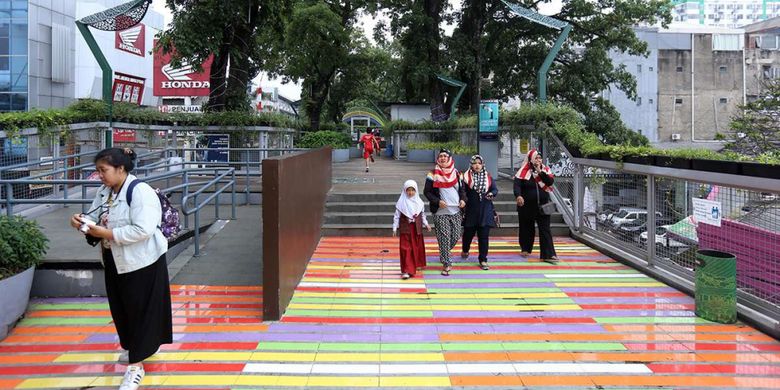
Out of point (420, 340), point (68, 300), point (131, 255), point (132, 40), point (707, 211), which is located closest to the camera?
point (131, 255)

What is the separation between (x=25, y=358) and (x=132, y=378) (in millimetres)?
1375

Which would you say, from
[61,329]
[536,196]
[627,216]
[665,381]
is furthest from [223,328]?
[627,216]

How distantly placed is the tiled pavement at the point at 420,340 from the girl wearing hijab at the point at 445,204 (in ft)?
1.60

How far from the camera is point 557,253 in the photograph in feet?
27.2

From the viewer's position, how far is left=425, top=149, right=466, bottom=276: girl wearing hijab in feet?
23.4

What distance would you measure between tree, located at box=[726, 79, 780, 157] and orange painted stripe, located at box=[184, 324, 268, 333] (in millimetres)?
9346

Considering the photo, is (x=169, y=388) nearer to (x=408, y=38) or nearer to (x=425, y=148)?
(x=425, y=148)

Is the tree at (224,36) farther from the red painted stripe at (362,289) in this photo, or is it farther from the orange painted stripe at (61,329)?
the orange painted stripe at (61,329)

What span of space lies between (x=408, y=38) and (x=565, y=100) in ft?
26.4

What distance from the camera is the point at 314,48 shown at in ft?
86.1

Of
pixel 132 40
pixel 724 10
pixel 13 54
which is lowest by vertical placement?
pixel 13 54

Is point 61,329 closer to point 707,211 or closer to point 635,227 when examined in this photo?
point 707,211

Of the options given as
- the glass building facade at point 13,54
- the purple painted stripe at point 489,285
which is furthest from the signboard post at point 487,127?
the glass building facade at point 13,54

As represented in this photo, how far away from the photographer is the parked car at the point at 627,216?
724 cm
